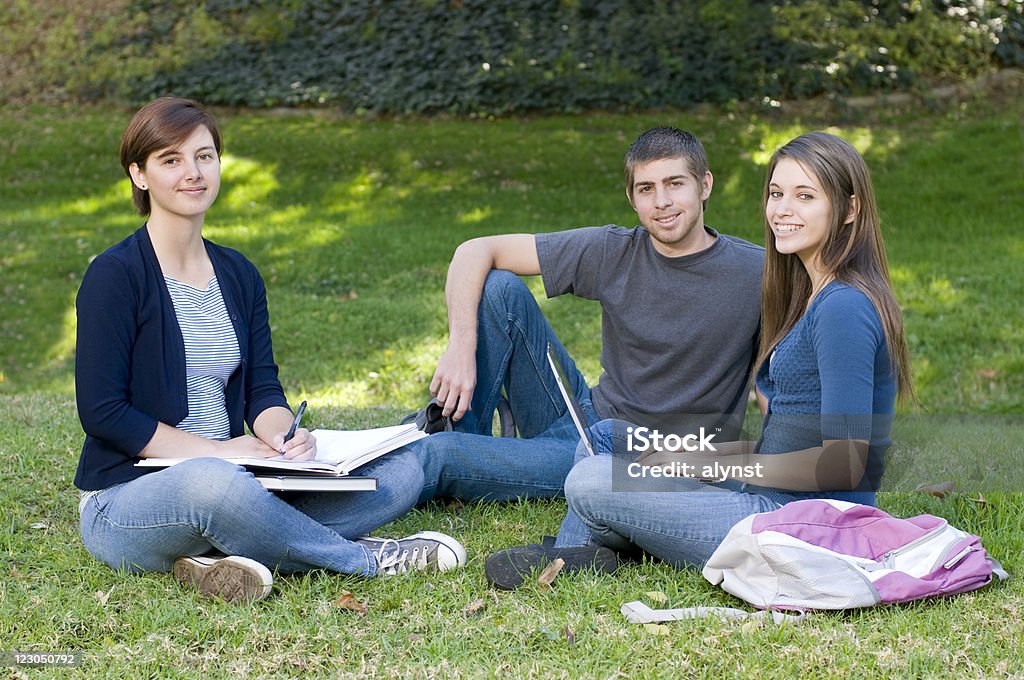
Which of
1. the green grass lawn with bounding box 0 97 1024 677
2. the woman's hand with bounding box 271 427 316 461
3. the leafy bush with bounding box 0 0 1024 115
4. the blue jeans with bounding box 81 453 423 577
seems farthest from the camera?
the leafy bush with bounding box 0 0 1024 115

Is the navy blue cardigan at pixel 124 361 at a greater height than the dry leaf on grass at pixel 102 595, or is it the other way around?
the navy blue cardigan at pixel 124 361

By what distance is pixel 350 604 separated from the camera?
3471mm

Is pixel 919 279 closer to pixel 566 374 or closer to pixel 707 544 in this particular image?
pixel 566 374

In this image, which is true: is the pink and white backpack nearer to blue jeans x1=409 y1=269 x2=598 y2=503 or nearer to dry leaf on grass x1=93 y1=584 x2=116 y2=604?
blue jeans x1=409 y1=269 x2=598 y2=503

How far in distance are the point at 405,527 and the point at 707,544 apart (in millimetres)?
1309

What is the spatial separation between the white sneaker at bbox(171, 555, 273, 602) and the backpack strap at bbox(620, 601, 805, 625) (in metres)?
1.13

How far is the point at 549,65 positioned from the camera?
1537cm

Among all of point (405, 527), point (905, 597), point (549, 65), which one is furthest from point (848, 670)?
point (549, 65)

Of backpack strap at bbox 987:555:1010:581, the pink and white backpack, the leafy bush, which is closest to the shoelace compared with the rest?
the pink and white backpack

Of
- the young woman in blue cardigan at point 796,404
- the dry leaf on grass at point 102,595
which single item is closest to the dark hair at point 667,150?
the young woman in blue cardigan at point 796,404

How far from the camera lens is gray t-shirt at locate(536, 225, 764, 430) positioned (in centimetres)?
427

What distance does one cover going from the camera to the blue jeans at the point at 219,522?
3391 millimetres

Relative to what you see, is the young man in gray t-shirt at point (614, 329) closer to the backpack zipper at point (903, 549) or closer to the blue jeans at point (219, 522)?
the blue jeans at point (219, 522)

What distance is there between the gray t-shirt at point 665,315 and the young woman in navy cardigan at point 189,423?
95cm
